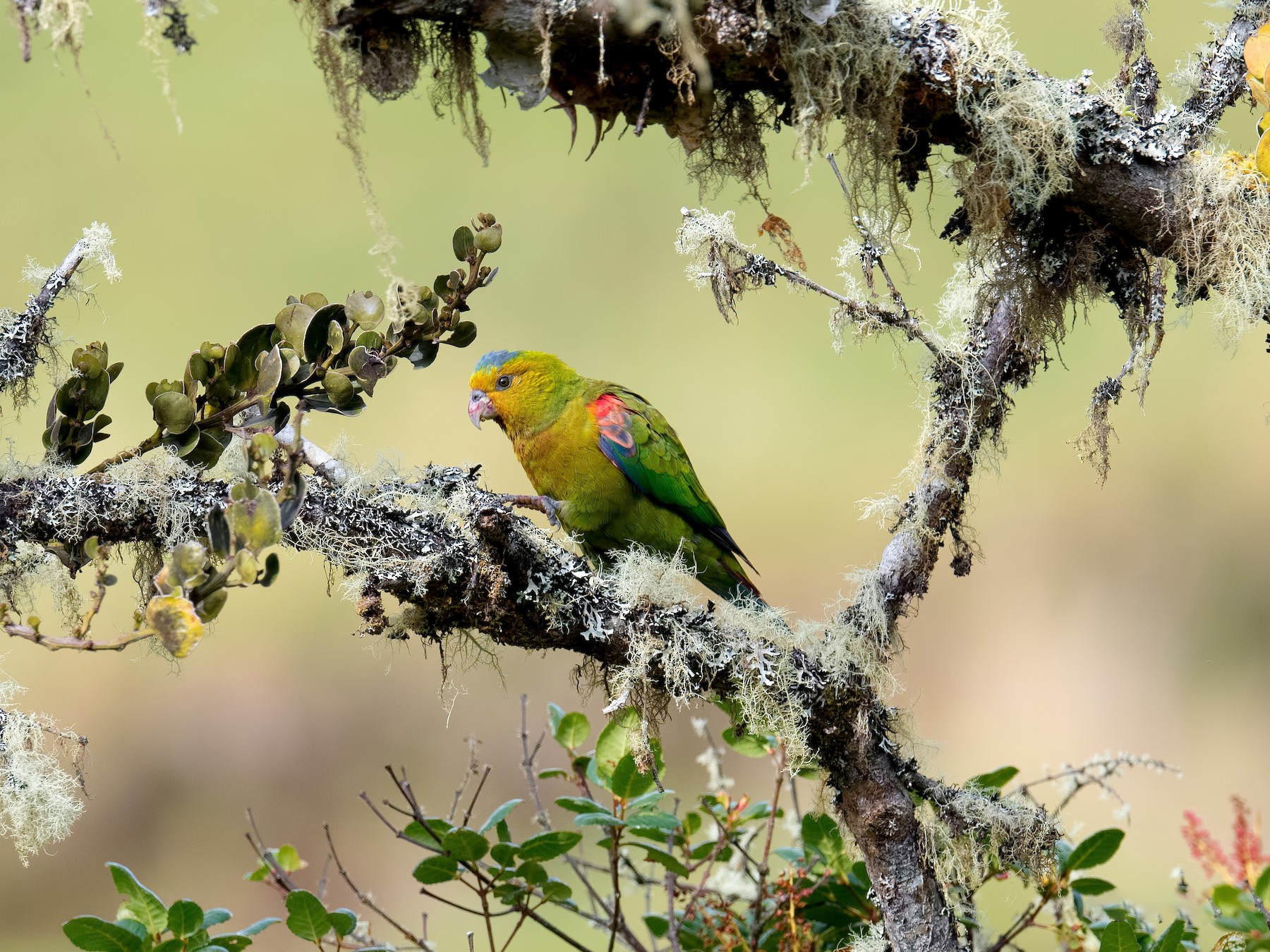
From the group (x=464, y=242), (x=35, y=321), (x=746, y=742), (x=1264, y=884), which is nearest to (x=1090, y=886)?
(x=1264, y=884)

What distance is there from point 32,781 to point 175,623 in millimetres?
536

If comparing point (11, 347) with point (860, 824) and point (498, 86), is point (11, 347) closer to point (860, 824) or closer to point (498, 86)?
point (498, 86)

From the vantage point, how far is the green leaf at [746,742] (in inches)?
65.1

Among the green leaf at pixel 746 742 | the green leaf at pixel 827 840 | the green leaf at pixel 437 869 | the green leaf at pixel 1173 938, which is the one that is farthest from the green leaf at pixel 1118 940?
the green leaf at pixel 437 869

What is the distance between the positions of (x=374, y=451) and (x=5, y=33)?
423 centimetres

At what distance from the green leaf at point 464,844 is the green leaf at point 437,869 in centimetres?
1

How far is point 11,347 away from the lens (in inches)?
51.0

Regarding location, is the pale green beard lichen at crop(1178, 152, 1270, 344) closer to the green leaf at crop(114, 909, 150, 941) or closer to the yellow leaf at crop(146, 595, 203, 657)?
the yellow leaf at crop(146, 595, 203, 657)

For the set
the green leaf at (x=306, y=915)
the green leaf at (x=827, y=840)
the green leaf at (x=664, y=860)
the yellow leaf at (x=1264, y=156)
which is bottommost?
the green leaf at (x=306, y=915)

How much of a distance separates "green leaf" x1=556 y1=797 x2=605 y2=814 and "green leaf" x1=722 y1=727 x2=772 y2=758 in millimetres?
268

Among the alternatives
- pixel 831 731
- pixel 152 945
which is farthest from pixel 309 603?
pixel 831 731

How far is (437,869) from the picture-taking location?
1419mm

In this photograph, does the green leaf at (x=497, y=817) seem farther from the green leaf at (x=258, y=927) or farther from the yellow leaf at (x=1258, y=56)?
the yellow leaf at (x=1258, y=56)

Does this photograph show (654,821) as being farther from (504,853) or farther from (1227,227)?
(1227,227)
